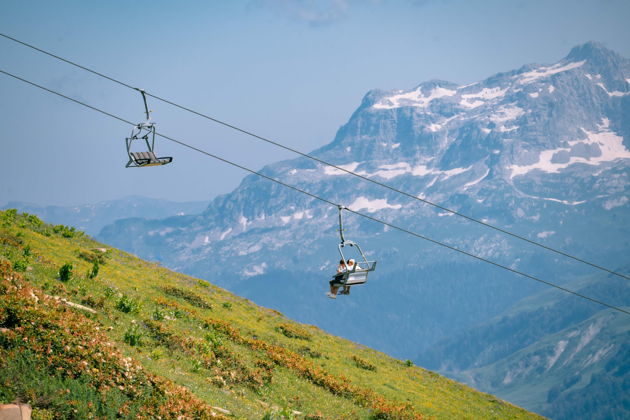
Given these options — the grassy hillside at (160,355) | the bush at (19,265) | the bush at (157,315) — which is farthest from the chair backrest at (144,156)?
the bush at (157,315)

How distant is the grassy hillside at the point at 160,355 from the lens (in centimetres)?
2405

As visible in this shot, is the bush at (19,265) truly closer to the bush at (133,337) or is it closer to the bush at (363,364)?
the bush at (133,337)

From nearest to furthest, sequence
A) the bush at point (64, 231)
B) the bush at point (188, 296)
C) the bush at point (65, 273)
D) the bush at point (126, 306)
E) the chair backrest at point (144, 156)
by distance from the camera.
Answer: the chair backrest at point (144, 156) < the bush at point (126, 306) < the bush at point (65, 273) < the bush at point (188, 296) < the bush at point (64, 231)

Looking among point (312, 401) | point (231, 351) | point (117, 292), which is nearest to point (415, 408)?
point (312, 401)

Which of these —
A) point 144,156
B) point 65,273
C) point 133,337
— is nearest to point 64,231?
point 65,273

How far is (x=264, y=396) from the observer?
113ft

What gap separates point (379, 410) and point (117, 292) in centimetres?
1658

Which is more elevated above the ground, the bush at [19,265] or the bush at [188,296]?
the bush at [188,296]

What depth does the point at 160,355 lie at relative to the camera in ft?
104

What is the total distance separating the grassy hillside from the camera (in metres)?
24.0

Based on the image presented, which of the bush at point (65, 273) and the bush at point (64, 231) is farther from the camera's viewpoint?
the bush at point (64, 231)

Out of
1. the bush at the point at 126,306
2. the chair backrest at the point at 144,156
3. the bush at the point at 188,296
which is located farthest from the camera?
the bush at the point at 188,296

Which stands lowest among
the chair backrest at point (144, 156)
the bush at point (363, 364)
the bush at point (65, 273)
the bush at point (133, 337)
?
the bush at point (133, 337)

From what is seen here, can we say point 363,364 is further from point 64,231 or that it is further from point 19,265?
point 19,265
